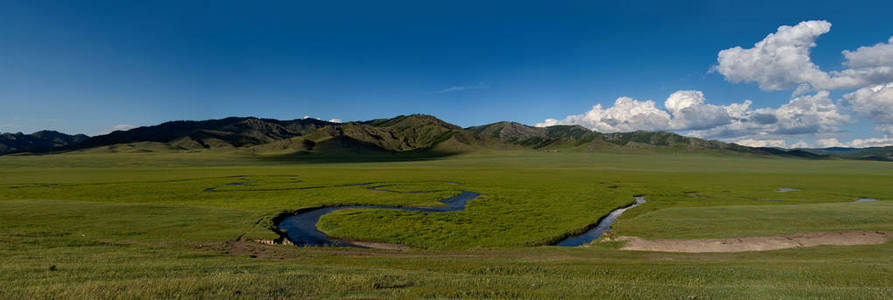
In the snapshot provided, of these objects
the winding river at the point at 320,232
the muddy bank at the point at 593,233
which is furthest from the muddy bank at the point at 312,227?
the muddy bank at the point at 593,233

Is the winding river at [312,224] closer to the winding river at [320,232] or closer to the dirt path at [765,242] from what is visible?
the winding river at [320,232]

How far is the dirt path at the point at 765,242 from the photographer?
2839 centimetres

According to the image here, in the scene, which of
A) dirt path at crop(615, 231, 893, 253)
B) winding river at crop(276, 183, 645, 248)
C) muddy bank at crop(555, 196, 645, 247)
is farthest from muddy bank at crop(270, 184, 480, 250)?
dirt path at crop(615, 231, 893, 253)

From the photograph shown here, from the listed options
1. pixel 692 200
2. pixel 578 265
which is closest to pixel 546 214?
pixel 578 265

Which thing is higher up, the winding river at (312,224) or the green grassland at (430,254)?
the green grassland at (430,254)

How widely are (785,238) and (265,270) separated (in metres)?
39.3

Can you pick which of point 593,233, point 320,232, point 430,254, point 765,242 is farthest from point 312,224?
point 765,242

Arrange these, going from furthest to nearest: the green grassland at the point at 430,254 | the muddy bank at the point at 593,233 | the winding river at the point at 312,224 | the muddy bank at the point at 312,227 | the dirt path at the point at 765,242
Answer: the muddy bank at the point at 593,233 < the winding river at the point at 312,224 < the muddy bank at the point at 312,227 < the dirt path at the point at 765,242 < the green grassland at the point at 430,254

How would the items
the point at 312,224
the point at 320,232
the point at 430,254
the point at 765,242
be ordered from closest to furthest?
1. the point at 430,254
2. the point at 765,242
3. the point at 320,232
4. the point at 312,224

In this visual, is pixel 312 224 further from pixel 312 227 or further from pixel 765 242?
pixel 765 242

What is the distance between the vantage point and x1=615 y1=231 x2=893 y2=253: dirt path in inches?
1118

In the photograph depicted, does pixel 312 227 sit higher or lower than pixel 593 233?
higher

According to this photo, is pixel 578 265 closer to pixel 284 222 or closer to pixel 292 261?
pixel 292 261

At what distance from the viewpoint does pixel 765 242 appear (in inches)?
1172
